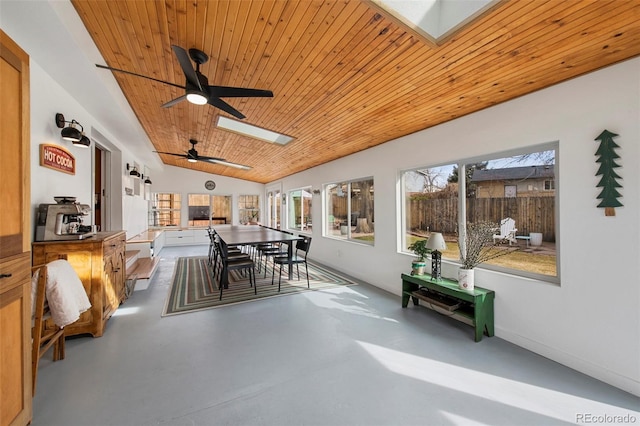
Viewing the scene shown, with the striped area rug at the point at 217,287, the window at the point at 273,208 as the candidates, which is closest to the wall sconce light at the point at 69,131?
the striped area rug at the point at 217,287

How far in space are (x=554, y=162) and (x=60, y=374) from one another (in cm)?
463

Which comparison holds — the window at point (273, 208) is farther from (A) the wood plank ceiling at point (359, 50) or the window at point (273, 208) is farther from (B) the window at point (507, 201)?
(B) the window at point (507, 201)

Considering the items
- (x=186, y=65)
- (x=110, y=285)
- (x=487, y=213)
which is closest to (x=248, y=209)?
(x=110, y=285)

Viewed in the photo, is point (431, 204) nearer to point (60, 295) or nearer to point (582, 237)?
point (582, 237)

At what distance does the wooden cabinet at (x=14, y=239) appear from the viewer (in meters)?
1.35

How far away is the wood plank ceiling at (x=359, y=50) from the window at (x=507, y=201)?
26.0 inches

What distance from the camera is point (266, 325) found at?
2.95 meters

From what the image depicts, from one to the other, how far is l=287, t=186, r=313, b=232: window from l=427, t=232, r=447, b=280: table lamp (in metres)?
4.14

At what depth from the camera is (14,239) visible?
4.68ft

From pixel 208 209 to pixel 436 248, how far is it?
901 centimetres

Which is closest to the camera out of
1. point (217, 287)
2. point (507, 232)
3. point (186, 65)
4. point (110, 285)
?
point (186, 65)

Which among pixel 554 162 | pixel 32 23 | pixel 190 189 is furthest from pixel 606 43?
pixel 190 189

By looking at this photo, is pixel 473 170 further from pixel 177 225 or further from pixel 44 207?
pixel 177 225

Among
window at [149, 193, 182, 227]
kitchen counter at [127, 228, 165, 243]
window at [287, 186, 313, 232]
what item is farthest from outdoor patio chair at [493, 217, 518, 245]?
window at [149, 193, 182, 227]
